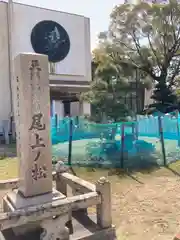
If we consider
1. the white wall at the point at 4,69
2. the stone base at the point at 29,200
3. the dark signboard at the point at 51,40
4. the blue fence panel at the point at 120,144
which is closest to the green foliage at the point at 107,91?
the dark signboard at the point at 51,40

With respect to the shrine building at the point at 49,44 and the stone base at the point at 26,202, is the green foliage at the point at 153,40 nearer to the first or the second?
the shrine building at the point at 49,44

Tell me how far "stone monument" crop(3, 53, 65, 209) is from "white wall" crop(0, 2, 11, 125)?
12623mm

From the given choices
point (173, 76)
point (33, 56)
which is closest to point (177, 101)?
point (173, 76)

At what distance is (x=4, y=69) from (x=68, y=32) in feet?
16.9

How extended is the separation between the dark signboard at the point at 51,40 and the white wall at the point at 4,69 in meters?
1.72

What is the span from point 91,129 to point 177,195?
416 cm

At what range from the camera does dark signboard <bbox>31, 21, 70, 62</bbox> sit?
16.1 metres

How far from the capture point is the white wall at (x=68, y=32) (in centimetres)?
1566

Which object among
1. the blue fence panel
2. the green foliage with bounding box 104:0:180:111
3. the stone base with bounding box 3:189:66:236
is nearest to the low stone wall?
the stone base with bounding box 3:189:66:236

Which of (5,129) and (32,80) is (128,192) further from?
(5,129)

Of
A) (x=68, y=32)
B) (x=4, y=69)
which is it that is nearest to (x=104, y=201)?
(x=4, y=69)

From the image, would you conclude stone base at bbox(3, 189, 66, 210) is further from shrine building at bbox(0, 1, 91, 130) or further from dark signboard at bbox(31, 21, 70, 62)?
dark signboard at bbox(31, 21, 70, 62)

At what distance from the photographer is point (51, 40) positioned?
1655 cm

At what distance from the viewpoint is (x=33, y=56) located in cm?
341
